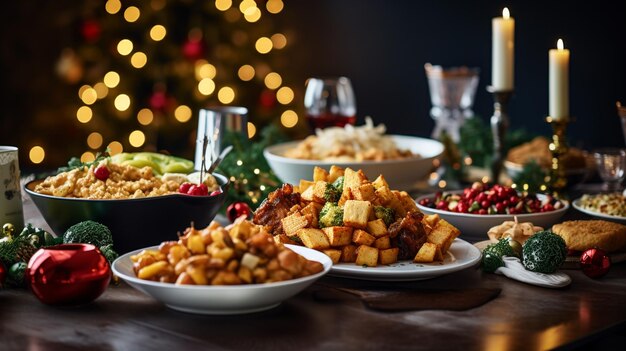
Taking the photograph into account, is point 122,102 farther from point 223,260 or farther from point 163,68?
point 223,260

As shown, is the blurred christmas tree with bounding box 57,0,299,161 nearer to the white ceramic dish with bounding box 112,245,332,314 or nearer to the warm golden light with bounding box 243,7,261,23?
the warm golden light with bounding box 243,7,261,23

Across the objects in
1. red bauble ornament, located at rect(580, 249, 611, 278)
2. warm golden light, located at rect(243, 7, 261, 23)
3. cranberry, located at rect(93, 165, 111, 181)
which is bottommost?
red bauble ornament, located at rect(580, 249, 611, 278)

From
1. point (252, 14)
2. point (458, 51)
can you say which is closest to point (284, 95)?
point (252, 14)

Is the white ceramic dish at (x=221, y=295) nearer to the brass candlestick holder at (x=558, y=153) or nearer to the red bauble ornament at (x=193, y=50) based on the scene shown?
the brass candlestick holder at (x=558, y=153)

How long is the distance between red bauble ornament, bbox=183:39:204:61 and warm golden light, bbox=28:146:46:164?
3.68ft

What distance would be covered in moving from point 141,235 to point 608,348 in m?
1.16

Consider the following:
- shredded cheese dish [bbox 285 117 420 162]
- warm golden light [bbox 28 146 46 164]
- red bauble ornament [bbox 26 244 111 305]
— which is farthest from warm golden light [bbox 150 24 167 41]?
red bauble ornament [bbox 26 244 111 305]

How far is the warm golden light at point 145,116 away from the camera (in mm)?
5781

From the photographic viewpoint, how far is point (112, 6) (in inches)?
223

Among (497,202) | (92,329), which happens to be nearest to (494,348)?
(92,329)

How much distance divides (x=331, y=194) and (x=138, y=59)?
4.03 metres

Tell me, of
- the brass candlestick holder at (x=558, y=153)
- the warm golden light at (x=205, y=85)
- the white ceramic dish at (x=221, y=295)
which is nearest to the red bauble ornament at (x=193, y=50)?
the warm golden light at (x=205, y=85)

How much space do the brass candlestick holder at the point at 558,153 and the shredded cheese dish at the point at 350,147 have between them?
0.43 metres

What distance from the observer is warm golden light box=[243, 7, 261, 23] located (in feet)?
19.4
